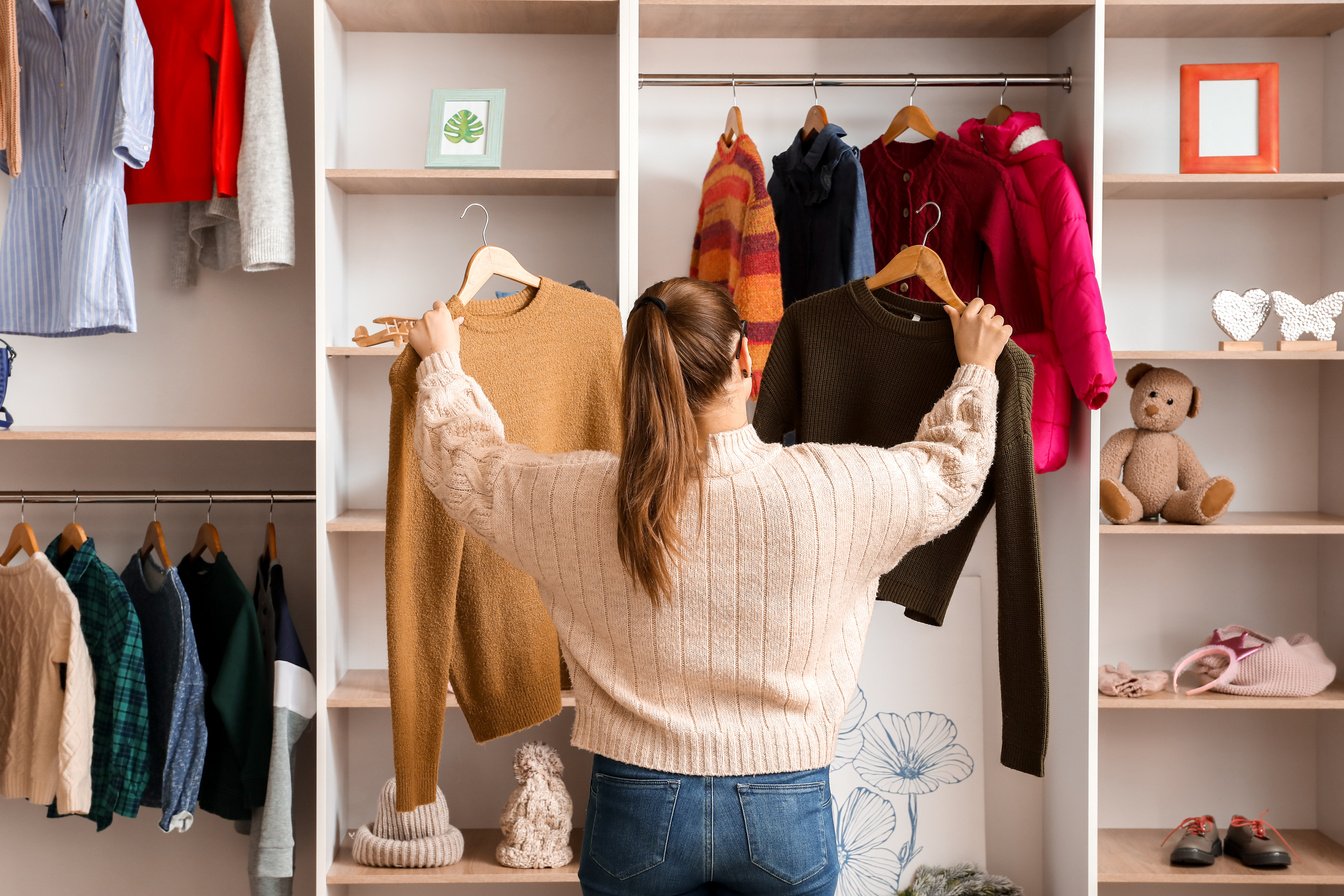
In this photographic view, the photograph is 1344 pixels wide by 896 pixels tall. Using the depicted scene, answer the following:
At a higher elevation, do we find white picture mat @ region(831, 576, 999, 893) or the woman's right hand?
the woman's right hand

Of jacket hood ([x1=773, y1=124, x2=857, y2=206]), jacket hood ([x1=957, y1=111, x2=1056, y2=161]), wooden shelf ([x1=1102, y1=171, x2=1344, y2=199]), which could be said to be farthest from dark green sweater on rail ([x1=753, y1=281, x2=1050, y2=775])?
wooden shelf ([x1=1102, y1=171, x2=1344, y2=199])

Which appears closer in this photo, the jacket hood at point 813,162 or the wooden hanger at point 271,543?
the jacket hood at point 813,162

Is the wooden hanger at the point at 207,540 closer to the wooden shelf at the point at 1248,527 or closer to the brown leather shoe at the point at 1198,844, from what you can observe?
the wooden shelf at the point at 1248,527

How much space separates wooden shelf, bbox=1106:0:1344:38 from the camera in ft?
8.20

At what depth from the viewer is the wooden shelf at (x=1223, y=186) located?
8.15 feet

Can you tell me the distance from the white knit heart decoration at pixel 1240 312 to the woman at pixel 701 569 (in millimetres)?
1357

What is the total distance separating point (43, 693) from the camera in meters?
2.43

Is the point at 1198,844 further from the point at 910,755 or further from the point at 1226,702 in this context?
the point at 910,755

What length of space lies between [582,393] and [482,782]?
1352 mm

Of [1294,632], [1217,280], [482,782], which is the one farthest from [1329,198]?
[482,782]

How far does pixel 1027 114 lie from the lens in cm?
253

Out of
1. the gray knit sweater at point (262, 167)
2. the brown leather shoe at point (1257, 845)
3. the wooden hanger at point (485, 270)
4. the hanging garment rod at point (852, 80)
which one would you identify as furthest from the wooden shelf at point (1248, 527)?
the gray knit sweater at point (262, 167)

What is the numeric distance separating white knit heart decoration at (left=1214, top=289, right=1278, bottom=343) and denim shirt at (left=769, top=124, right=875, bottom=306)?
83cm

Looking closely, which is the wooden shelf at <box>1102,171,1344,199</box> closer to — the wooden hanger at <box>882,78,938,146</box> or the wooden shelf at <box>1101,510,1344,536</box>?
the wooden hanger at <box>882,78,938,146</box>
